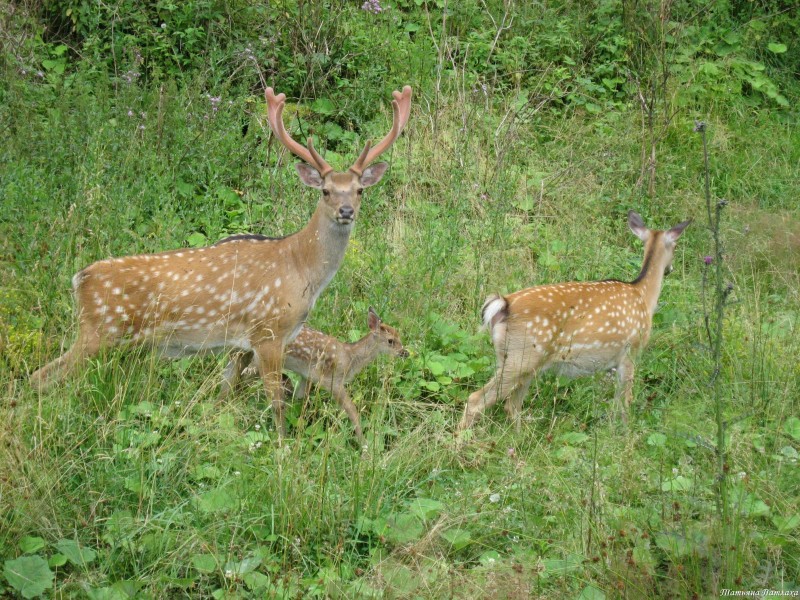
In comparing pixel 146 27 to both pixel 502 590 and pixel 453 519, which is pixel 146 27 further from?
pixel 502 590

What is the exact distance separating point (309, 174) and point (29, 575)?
3.15 metres

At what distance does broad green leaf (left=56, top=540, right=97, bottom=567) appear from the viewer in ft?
12.8

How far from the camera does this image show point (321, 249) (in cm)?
618

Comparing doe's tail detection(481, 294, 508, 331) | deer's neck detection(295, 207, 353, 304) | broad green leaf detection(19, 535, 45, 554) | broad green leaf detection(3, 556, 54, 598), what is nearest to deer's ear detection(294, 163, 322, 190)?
deer's neck detection(295, 207, 353, 304)

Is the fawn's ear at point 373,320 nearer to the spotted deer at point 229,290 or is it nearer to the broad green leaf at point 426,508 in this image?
the spotted deer at point 229,290

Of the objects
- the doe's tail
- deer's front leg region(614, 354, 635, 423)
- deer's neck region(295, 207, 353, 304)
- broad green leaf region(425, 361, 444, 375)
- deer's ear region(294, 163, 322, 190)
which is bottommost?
broad green leaf region(425, 361, 444, 375)

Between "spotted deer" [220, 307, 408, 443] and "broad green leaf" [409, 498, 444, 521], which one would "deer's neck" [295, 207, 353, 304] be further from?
"broad green leaf" [409, 498, 444, 521]

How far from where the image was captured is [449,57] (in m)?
9.30

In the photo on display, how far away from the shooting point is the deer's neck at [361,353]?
6141 millimetres

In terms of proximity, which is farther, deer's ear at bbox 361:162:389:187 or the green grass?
deer's ear at bbox 361:162:389:187

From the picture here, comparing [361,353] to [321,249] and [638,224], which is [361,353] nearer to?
[321,249]

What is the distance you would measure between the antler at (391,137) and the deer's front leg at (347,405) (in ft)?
4.44

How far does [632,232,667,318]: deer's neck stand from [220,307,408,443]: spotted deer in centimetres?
171

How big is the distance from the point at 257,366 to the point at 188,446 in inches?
53.7
